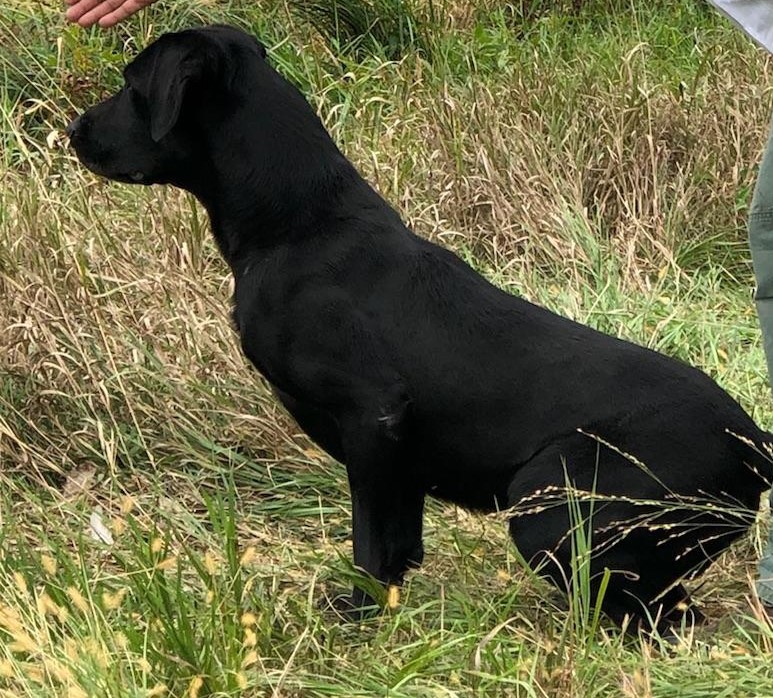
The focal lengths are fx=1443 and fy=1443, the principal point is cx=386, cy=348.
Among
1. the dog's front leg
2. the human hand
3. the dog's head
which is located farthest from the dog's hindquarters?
the human hand

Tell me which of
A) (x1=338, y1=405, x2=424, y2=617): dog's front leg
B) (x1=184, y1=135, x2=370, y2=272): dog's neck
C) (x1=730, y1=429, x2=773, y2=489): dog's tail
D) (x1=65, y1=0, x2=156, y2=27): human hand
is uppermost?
(x1=65, y1=0, x2=156, y2=27): human hand

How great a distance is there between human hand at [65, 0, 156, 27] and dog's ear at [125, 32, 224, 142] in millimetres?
312

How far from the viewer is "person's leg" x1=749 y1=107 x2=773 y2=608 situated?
8.88 feet

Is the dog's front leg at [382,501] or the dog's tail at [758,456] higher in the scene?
the dog's tail at [758,456]

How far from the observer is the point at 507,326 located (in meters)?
3.04

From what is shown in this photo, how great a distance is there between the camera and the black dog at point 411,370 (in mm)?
2850

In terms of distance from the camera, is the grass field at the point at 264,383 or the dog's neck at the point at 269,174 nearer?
the grass field at the point at 264,383

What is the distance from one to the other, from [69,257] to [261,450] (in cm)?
90

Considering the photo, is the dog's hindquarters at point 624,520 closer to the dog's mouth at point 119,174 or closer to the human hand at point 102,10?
the dog's mouth at point 119,174

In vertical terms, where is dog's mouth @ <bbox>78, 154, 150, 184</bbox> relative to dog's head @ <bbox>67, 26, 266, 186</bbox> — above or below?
below

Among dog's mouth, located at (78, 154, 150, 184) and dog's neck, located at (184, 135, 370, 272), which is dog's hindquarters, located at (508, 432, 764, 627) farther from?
dog's mouth, located at (78, 154, 150, 184)

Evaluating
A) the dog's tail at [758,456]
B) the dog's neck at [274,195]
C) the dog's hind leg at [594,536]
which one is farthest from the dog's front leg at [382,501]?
the dog's tail at [758,456]

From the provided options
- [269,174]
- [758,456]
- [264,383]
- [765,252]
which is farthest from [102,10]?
[758,456]

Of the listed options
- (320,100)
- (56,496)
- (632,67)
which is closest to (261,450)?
(56,496)
